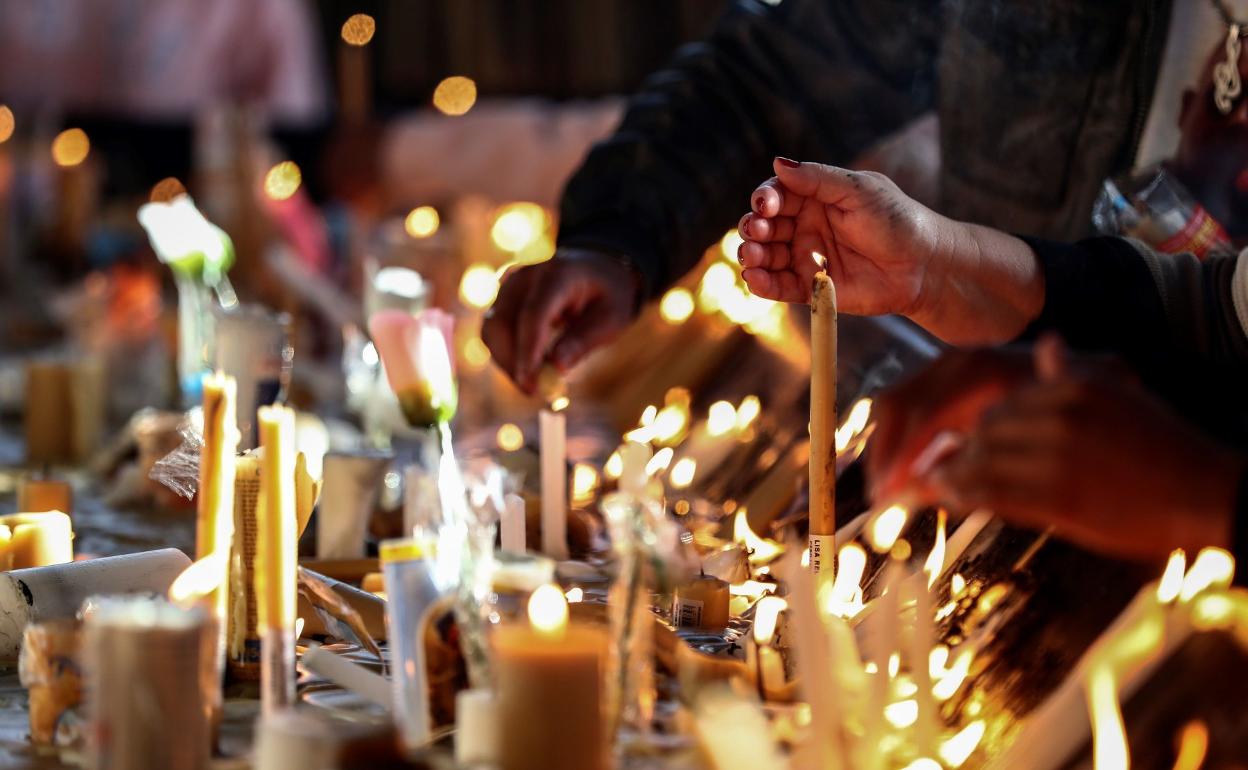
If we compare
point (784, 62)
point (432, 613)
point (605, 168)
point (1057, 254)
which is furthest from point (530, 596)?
point (784, 62)

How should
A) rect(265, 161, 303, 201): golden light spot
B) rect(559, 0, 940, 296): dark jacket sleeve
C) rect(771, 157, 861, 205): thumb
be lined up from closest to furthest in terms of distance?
rect(771, 157, 861, 205): thumb → rect(559, 0, 940, 296): dark jacket sleeve → rect(265, 161, 303, 201): golden light spot

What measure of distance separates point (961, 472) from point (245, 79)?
4.80 m

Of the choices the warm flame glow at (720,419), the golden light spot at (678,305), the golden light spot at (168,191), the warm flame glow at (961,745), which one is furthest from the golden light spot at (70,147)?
the warm flame glow at (961,745)

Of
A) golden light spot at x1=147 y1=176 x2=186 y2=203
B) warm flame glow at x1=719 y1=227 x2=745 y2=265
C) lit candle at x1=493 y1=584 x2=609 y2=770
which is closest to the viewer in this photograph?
lit candle at x1=493 y1=584 x2=609 y2=770

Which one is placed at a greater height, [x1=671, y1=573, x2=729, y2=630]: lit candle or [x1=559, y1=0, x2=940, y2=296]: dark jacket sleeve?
[x1=559, y1=0, x2=940, y2=296]: dark jacket sleeve

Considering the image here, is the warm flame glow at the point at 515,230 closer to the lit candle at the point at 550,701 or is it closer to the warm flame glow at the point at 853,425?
the warm flame glow at the point at 853,425

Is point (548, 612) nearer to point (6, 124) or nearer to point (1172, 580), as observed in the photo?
point (1172, 580)

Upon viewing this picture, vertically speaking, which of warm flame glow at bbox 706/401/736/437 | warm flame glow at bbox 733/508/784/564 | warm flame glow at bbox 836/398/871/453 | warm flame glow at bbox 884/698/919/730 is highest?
warm flame glow at bbox 706/401/736/437

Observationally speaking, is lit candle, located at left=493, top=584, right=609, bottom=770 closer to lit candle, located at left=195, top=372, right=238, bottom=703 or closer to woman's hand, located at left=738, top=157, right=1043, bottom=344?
lit candle, located at left=195, top=372, right=238, bottom=703

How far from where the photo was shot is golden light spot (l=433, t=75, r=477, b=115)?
5.63m

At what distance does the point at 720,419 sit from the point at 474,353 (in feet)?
2.58

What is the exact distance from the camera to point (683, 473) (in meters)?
1.39

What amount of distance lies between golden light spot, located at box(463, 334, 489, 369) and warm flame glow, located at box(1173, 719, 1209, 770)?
4.98ft

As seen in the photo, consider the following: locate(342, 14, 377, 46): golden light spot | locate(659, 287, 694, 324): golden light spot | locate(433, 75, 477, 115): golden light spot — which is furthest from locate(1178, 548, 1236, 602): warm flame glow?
locate(342, 14, 377, 46): golden light spot
